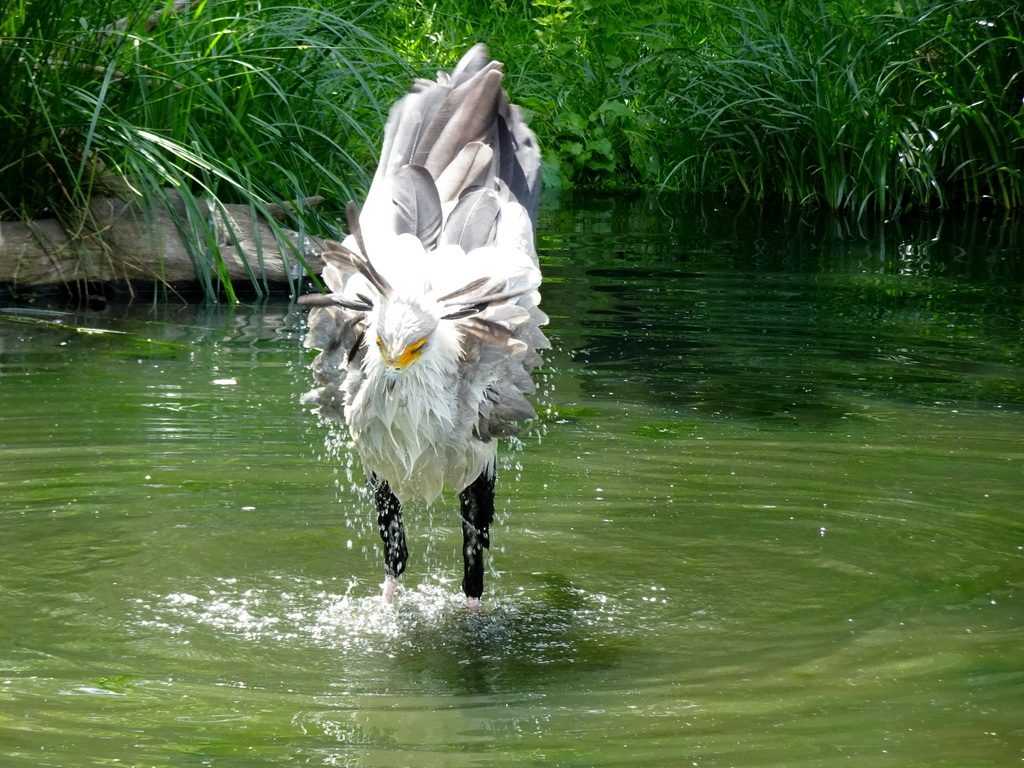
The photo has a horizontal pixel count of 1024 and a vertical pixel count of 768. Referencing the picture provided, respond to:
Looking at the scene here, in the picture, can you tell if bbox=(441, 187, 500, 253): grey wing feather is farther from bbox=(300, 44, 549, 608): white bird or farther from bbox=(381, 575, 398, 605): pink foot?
bbox=(381, 575, 398, 605): pink foot

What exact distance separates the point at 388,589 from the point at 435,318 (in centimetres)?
101

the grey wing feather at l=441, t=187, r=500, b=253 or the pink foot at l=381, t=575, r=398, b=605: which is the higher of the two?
the grey wing feather at l=441, t=187, r=500, b=253

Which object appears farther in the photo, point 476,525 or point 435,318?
point 476,525

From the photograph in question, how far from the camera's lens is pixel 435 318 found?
365cm

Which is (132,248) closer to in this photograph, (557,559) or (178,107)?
(178,107)

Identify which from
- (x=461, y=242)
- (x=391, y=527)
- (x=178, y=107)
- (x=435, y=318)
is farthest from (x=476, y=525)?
(x=178, y=107)

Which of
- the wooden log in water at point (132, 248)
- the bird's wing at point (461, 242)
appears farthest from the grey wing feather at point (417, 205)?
the wooden log in water at point (132, 248)

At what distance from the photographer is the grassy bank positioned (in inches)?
297

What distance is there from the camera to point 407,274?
3762 mm

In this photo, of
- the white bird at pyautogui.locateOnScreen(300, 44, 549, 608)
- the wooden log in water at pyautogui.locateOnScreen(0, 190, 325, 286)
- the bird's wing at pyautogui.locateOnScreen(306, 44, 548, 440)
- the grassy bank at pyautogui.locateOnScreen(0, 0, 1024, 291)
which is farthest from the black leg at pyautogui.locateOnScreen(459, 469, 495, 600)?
the wooden log in water at pyautogui.locateOnScreen(0, 190, 325, 286)

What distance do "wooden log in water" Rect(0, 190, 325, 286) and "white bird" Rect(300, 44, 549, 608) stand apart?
2.88 meters

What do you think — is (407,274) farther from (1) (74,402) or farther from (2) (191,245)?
(2) (191,245)

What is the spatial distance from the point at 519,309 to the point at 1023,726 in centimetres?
162

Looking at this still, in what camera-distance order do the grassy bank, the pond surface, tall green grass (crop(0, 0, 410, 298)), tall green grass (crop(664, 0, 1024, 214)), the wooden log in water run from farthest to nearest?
tall green grass (crop(664, 0, 1024, 214)) → the wooden log in water → the grassy bank → tall green grass (crop(0, 0, 410, 298)) → the pond surface
